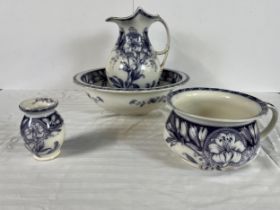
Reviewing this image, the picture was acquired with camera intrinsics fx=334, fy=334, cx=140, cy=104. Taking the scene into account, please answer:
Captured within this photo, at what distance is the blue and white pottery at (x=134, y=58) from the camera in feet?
1.95

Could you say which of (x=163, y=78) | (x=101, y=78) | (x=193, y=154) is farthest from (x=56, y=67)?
(x=193, y=154)

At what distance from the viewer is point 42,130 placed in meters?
0.45

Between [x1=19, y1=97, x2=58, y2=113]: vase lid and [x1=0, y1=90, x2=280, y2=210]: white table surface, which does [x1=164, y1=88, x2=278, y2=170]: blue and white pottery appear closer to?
[x1=0, y1=90, x2=280, y2=210]: white table surface

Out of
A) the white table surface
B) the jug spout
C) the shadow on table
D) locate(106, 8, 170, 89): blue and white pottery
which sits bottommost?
the shadow on table

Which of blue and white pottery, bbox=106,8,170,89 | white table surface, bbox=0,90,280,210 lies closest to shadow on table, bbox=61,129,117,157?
white table surface, bbox=0,90,280,210

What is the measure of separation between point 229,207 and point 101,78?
1.31 feet

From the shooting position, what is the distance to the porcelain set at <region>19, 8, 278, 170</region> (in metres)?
0.41

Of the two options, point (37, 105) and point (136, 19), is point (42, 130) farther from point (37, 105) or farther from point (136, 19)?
point (136, 19)

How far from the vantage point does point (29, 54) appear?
792mm

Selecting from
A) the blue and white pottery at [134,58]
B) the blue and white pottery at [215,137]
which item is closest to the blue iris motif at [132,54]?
the blue and white pottery at [134,58]

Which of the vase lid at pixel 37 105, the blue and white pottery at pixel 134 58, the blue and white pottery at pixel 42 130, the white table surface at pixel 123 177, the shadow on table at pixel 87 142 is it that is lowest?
the shadow on table at pixel 87 142

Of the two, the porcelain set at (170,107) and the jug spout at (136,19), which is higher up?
the jug spout at (136,19)

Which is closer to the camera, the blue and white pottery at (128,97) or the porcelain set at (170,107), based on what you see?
the porcelain set at (170,107)

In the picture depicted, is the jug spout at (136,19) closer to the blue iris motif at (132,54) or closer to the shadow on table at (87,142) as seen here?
the blue iris motif at (132,54)
